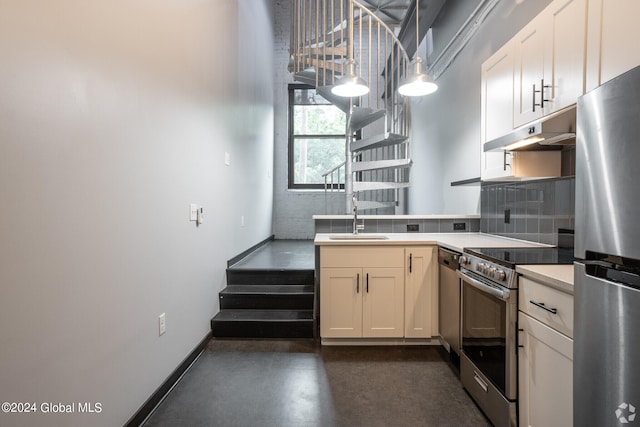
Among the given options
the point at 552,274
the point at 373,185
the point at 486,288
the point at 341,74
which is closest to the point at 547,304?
the point at 552,274

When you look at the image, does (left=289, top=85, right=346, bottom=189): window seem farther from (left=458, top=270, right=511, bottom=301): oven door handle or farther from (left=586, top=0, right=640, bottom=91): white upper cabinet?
(left=586, top=0, right=640, bottom=91): white upper cabinet

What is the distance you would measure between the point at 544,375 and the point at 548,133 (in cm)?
109

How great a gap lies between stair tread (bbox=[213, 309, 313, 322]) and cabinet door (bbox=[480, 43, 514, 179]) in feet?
6.03

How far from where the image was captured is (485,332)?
1710 mm

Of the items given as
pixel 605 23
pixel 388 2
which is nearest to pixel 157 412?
pixel 605 23

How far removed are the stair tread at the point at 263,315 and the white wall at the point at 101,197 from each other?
21cm

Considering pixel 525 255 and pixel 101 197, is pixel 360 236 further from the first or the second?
pixel 101 197

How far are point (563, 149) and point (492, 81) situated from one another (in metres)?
0.65

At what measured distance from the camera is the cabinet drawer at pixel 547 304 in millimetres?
1172

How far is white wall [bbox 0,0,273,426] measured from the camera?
995 millimetres

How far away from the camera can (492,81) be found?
223 centimetres

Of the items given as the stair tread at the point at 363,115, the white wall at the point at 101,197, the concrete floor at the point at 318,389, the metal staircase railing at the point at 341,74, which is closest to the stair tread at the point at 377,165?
the metal staircase railing at the point at 341,74

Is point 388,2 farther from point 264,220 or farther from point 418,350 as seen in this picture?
point 418,350

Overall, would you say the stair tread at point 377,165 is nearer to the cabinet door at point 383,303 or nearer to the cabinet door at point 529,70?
the cabinet door at point 383,303
